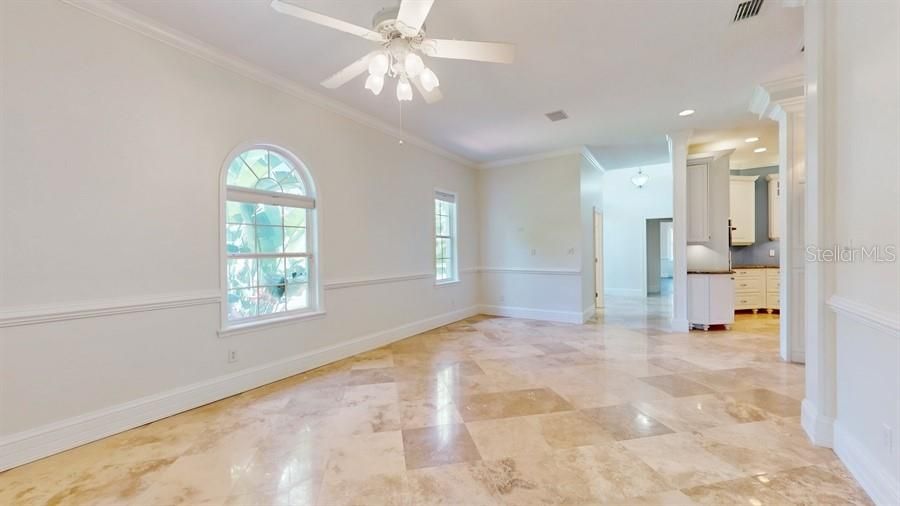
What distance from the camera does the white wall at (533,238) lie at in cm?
582

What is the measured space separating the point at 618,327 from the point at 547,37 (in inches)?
172

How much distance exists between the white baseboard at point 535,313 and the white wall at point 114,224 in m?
3.61

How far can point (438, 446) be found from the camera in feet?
7.28

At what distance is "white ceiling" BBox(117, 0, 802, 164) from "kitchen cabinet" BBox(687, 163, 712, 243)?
97 centimetres

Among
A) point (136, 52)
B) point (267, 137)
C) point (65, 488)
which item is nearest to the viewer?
point (65, 488)

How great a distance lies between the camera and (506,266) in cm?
650

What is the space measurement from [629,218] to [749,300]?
3265 millimetres

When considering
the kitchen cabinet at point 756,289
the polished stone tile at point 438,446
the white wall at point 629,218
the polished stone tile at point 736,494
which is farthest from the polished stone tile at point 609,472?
the white wall at point 629,218

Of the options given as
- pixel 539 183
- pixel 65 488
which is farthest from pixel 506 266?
pixel 65 488

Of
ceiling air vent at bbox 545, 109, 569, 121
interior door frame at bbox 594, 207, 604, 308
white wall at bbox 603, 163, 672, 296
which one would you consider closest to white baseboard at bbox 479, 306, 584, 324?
interior door frame at bbox 594, 207, 604, 308

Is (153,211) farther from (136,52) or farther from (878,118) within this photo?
(878,118)

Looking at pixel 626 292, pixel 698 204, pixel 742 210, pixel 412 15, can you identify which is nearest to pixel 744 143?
pixel 698 204

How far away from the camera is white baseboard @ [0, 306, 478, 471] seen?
6.82ft

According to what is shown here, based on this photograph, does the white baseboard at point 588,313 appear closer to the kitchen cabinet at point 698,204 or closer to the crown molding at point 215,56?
the kitchen cabinet at point 698,204
